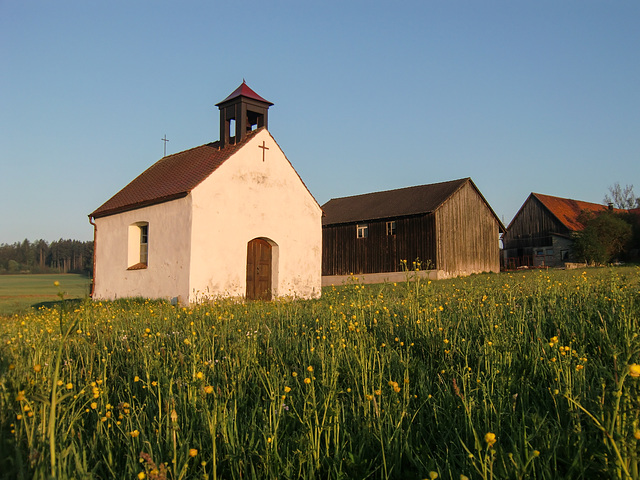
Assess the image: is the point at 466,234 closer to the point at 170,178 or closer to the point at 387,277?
the point at 387,277

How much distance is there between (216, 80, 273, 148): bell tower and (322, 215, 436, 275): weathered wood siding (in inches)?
551

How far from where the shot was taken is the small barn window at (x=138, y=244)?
18688mm

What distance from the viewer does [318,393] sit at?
3758mm

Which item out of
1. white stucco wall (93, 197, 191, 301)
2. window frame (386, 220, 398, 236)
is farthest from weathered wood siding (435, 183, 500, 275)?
white stucco wall (93, 197, 191, 301)

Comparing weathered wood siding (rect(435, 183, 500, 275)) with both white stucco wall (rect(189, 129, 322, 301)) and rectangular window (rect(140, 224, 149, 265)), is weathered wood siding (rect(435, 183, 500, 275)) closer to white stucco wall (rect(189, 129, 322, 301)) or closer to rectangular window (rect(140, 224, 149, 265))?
white stucco wall (rect(189, 129, 322, 301))

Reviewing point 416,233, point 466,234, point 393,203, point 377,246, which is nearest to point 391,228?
point 377,246

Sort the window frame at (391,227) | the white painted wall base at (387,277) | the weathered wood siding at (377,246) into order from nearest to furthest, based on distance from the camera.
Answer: the white painted wall base at (387,277)
the weathered wood siding at (377,246)
the window frame at (391,227)

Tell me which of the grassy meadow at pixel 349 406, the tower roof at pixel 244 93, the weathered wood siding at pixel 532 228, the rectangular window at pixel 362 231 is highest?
the tower roof at pixel 244 93

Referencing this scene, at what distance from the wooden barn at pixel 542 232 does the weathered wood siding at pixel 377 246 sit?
1541 centimetres

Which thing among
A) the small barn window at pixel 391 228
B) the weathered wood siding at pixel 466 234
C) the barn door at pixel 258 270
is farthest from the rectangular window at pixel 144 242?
the weathered wood siding at pixel 466 234

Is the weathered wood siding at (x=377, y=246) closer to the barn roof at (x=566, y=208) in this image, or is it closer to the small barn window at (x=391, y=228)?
the small barn window at (x=391, y=228)

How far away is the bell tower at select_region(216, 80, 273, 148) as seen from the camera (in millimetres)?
18672

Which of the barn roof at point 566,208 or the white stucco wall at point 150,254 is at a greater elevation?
the barn roof at point 566,208

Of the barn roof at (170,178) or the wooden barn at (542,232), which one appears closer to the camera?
the barn roof at (170,178)
